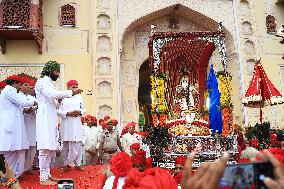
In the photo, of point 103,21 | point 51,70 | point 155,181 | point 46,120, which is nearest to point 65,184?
point 155,181

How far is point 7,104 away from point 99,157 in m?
2.41

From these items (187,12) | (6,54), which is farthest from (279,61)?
(6,54)

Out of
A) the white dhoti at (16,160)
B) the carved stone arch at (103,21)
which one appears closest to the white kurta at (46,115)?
the white dhoti at (16,160)

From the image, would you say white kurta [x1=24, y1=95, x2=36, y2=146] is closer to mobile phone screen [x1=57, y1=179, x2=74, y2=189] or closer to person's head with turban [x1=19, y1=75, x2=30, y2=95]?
person's head with turban [x1=19, y1=75, x2=30, y2=95]

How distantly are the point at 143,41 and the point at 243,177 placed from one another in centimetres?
1118

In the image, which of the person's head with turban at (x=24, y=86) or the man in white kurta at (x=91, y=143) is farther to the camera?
the man in white kurta at (x=91, y=143)

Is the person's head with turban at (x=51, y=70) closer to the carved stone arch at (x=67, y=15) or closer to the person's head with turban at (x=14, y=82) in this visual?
the person's head with turban at (x=14, y=82)

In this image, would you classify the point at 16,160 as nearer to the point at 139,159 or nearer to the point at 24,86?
the point at 24,86

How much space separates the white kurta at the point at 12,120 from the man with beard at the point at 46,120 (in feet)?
0.70

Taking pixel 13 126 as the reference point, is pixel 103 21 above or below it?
above

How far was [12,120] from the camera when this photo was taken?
15.8ft

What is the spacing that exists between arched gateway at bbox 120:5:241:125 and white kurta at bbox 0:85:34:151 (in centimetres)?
612

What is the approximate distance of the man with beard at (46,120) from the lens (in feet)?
15.3

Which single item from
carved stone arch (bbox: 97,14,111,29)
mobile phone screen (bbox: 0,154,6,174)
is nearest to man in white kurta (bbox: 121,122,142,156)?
mobile phone screen (bbox: 0,154,6,174)
